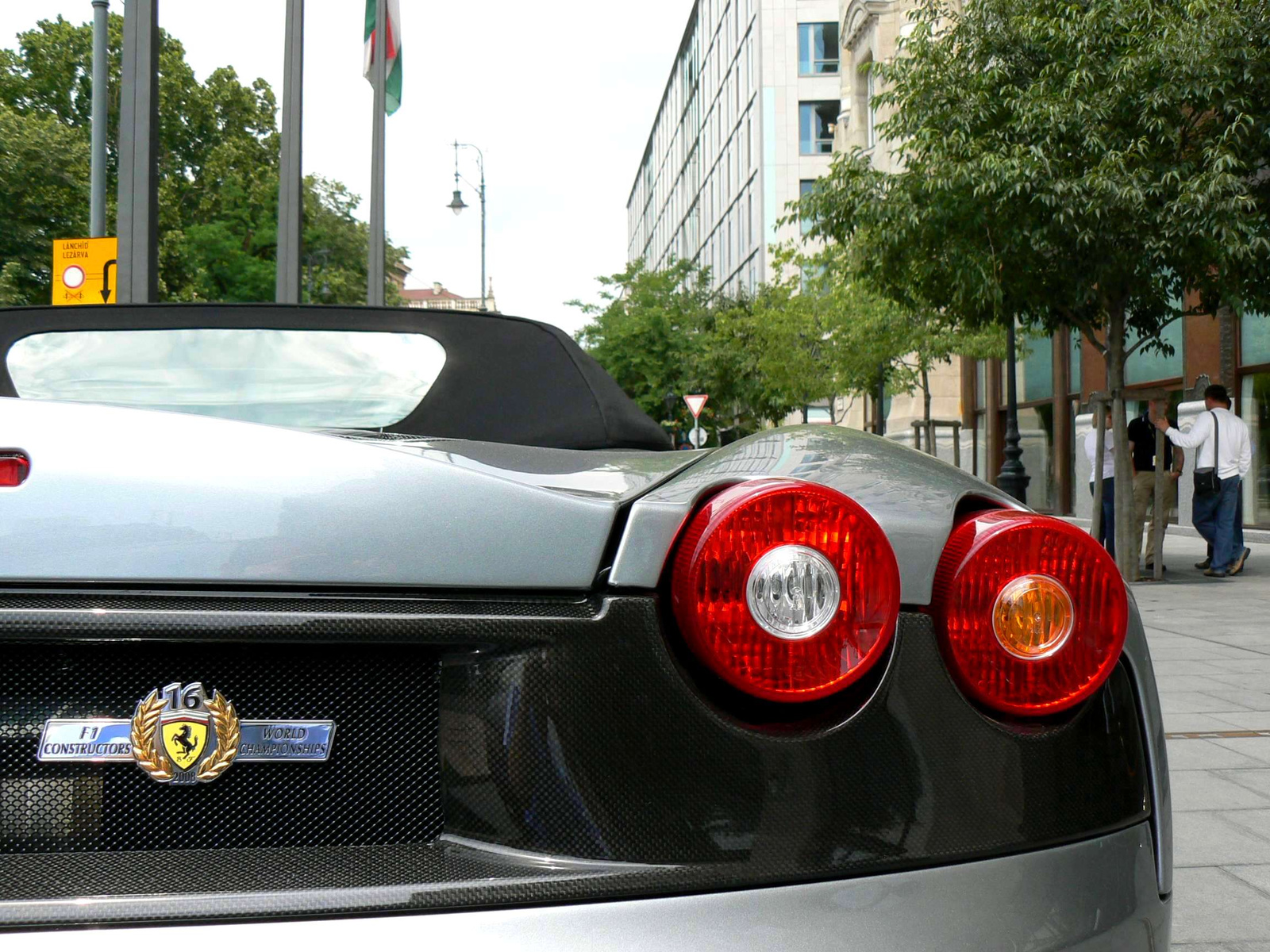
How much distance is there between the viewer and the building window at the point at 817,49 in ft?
169

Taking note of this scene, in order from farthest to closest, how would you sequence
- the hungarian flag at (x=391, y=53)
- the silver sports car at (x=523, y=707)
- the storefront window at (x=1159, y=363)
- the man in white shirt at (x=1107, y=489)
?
1. the storefront window at (x=1159, y=363)
2. the hungarian flag at (x=391, y=53)
3. the man in white shirt at (x=1107, y=489)
4. the silver sports car at (x=523, y=707)

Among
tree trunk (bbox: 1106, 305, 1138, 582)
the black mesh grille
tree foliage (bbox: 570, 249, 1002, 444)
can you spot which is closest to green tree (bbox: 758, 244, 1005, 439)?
tree foliage (bbox: 570, 249, 1002, 444)

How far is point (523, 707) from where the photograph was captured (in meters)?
1.27

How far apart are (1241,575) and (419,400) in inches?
485

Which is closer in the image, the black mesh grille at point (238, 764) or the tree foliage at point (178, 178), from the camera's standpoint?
the black mesh grille at point (238, 764)

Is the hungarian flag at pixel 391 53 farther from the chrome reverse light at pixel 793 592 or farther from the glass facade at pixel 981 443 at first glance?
the glass facade at pixel 981 443

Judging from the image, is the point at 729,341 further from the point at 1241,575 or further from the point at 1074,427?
the point at 1241,575

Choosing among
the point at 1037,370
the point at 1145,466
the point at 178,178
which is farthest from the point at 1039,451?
the point at 178,178

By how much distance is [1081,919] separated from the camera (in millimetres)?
1296

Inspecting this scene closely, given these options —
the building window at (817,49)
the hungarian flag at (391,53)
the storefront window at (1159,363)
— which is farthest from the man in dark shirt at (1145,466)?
the building window at (817,49)

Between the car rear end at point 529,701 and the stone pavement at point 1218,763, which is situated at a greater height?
the car rear end at point 529,701

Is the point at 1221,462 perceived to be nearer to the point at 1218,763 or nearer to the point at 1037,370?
the point at 1218,763

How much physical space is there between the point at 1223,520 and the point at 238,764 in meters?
13.2

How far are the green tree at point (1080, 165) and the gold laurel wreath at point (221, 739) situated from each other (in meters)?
11.2
